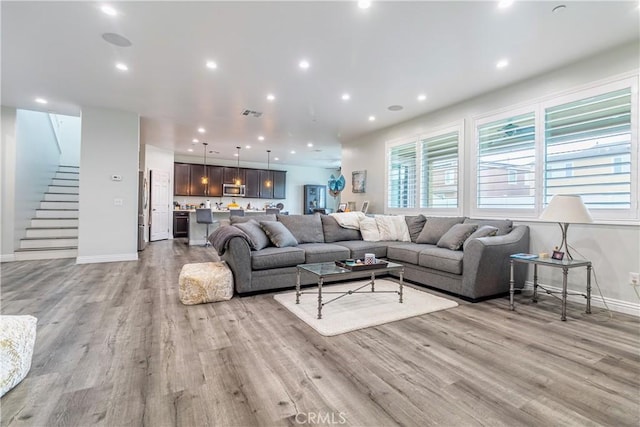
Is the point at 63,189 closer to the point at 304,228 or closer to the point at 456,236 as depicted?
the point at 304,228

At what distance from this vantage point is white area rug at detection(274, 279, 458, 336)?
100.0 inches

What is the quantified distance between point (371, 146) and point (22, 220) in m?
6.87

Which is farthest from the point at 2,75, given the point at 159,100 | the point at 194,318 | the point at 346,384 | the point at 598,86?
the point at 598,86

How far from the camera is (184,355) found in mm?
1987

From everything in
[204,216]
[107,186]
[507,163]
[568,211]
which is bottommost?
[204,216]

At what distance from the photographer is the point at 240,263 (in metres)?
3.28

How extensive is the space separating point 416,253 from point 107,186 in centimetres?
520

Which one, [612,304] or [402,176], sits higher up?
[402,176]

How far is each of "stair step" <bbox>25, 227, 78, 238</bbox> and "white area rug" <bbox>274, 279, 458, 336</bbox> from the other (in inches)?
203

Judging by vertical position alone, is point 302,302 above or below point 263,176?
below

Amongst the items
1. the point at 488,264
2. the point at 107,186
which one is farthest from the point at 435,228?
the point at 107,186

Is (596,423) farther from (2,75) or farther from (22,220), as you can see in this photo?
(22,220)

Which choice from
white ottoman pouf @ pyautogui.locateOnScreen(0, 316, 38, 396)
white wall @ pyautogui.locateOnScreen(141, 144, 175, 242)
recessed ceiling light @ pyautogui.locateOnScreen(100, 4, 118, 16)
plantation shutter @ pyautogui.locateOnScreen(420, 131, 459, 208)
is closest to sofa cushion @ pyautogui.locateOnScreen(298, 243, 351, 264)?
plantation shutter @ pyautogui.locateOnScreen(420, 131, 459, 208)

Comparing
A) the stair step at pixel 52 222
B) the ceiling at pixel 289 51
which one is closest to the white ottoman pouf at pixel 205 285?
the ceiling at pixel 289 51
